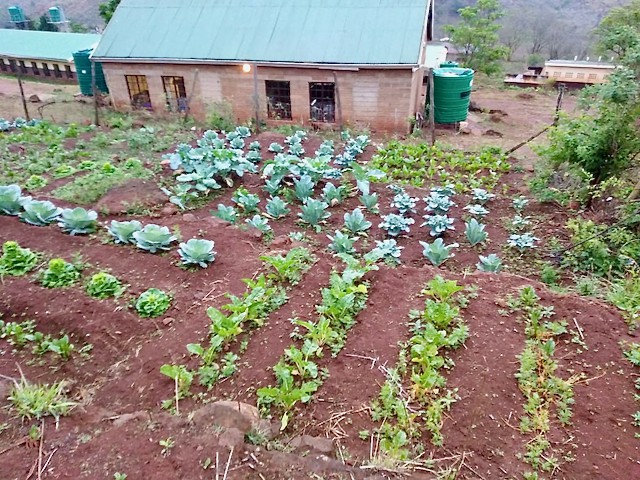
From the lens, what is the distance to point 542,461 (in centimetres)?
290

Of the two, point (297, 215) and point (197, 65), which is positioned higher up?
point (197, 65)

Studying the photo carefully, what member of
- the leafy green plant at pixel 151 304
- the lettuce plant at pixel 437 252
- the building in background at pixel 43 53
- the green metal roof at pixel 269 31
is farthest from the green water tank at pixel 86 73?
the lettuce plant at pixel 437 252

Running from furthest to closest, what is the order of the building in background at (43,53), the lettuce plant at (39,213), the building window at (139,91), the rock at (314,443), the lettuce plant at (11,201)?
the building in background at (43,53), the building window at (139,91), the lettuce plant at (11,201), the lettuce plant at (39,213), the rock at (314,443)

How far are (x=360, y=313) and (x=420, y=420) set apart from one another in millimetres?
1207

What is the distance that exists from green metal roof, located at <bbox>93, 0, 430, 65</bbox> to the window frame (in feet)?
2.79

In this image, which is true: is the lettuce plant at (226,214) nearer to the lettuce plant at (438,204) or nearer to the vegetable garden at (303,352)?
the vegetable garden at (303,352)

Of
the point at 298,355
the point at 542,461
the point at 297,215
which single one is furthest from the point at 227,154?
the point at 542,461

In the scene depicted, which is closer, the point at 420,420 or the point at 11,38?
the point at 420,420

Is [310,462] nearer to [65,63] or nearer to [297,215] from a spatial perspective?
[297,215]

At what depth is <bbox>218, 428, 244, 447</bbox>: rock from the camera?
2.79 meters

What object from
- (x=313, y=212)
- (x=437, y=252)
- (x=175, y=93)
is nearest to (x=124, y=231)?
(x=313, y=212)

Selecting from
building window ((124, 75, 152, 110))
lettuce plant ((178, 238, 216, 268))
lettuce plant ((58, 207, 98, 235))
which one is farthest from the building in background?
lettuce plant ((178, 238, 216, 268))

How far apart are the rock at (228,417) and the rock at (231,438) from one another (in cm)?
6

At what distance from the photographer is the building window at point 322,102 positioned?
593 inches
